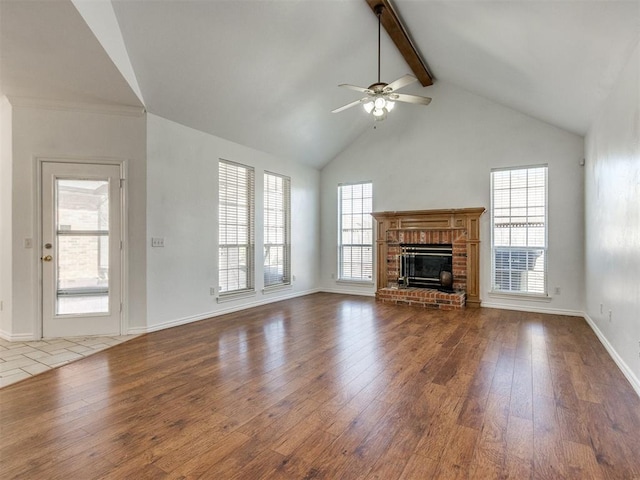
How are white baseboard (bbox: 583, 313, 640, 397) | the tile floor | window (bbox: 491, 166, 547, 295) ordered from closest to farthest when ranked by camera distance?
white baseboard (bbox: 583, 313, 640, 397) → the tile floor → window (bbox: 491, 166, 547, 295)

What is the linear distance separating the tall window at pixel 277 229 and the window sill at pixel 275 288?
54 millimetres

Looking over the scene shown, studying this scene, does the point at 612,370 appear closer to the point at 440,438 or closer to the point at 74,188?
the point at 440,438

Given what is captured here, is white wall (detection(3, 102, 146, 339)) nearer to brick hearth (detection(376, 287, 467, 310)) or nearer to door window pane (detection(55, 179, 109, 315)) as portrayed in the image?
door window pane (detection(55, 179, 109, 315))

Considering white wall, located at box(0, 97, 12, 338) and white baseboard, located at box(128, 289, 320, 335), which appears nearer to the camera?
white wall, located at box(0, 97, 12, 338)

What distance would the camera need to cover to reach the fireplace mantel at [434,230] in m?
5.74

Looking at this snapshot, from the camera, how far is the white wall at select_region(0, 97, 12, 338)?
382 cm

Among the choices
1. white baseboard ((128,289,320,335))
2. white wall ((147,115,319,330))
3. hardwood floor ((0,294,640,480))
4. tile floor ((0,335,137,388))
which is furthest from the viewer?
white wall ((147,115,319,330))

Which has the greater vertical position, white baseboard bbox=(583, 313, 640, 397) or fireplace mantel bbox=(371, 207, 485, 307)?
fireplace mantel bbox=(371, 207, 485, 307)

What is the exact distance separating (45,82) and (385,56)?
4390 mm

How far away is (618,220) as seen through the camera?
3.09 m

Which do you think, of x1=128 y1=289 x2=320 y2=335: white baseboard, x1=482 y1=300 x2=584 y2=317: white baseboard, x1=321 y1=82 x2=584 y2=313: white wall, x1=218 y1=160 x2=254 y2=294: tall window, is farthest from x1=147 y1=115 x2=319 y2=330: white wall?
x1=482 y1=300 x2=584 y2=317: white baseboard

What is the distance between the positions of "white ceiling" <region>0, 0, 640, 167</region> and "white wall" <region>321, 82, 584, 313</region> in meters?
0.39

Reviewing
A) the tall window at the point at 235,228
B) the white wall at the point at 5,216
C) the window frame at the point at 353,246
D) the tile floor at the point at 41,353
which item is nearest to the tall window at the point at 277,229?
the tall window at the point at 235,228

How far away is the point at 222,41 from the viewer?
12.2 feet
